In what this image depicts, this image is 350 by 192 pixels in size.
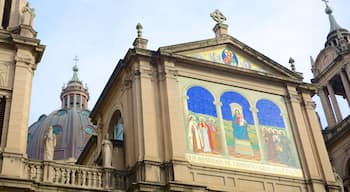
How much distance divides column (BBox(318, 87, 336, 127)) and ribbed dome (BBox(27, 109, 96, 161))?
1966 centimetres

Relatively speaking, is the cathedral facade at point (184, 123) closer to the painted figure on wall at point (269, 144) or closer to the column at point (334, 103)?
the painted figure on wall at point (269, 144)

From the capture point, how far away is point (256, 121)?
20.9 meters

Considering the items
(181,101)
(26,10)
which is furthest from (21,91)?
(181,101)

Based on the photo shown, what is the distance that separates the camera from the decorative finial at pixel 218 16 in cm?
2348

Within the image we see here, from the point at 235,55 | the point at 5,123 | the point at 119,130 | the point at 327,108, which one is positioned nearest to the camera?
the point at 5,123

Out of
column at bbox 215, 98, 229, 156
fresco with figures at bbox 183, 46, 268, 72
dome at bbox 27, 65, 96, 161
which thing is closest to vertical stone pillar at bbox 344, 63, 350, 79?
fresco with figures at bbox 183, 46, 268, 72

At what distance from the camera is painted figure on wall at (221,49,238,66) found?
22.1m

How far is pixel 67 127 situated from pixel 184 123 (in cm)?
3119

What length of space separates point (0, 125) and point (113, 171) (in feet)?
12.8

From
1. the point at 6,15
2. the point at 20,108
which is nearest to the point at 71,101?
the point at 6,15

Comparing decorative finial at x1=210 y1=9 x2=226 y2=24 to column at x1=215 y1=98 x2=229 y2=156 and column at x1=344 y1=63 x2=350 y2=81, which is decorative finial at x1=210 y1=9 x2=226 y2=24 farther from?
column at x1=344 y1=63 x2=350 y2=81

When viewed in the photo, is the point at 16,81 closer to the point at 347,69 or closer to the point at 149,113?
the point at 149,113

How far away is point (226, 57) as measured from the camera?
874 inches

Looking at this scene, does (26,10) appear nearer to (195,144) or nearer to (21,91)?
(21,91)
